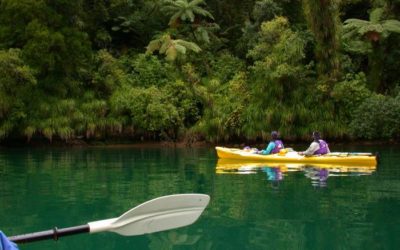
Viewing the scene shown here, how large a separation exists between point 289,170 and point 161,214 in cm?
1084

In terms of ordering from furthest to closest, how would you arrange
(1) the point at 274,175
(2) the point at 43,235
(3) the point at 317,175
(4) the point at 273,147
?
(4) the point at 273,147, (1) the point at 274,175, (3) the point at 317,175, (2) the point at 43,235

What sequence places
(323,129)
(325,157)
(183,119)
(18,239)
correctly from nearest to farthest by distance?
(18,239), (325,157), (323,129), (183,119)

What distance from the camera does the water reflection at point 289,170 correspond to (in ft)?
45.6

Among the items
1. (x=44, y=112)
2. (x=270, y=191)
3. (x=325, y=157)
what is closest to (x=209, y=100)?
(x=44, y=112)

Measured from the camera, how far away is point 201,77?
2747cm

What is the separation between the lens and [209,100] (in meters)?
25.8

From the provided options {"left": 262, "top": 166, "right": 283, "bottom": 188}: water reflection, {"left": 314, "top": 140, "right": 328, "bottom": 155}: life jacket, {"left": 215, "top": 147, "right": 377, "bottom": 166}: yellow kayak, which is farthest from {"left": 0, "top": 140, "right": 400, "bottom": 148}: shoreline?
{"left": 262, "top": 166, "right": 283, "bottom": 188}: water reflection

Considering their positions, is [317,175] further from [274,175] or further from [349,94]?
[349,94]

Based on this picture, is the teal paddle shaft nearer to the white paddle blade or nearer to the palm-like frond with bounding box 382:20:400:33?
the white paddle blade

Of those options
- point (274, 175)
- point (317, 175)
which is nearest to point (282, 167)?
point (274, 175)

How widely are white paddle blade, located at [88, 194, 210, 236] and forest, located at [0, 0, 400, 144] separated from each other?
18291 mm

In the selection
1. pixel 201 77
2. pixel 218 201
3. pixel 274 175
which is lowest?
pixel 218 201

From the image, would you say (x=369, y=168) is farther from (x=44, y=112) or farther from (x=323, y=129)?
(x=44, y=112)

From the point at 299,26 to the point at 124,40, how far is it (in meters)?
8.81
